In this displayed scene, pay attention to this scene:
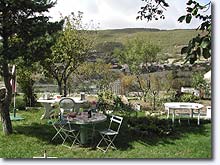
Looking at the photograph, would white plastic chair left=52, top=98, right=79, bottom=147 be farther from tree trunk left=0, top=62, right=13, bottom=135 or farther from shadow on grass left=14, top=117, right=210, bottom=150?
tree trunk left=0, top=62, right=13, bottom=135

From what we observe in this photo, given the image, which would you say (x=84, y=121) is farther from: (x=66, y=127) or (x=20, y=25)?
(x=20, y=25)

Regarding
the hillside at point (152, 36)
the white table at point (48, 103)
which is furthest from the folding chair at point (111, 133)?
the hillside at point (152, 36)

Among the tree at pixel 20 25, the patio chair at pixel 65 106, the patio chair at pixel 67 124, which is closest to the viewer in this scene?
the tree at pixel 20 25

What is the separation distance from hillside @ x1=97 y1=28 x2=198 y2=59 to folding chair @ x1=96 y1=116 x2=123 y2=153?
3.27 ft

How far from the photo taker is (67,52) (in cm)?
466

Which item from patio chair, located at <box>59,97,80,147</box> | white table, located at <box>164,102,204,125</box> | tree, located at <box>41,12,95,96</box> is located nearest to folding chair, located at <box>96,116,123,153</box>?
patio chair, located at <box>59,97,80,147</box>

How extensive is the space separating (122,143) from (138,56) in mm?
1101

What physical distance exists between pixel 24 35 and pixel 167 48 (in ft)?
5.62

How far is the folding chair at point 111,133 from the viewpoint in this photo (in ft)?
13.9

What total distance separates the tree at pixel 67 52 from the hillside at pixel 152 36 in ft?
0.74

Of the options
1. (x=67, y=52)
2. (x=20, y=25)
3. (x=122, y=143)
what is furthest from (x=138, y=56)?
(x=20, y=25)

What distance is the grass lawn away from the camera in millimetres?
3930

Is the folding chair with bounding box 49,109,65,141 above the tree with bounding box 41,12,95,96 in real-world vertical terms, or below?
below

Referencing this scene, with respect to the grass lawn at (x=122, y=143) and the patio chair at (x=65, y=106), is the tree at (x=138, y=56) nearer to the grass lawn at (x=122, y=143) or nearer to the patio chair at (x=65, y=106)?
the grass lawn at (x=122, y=143)
